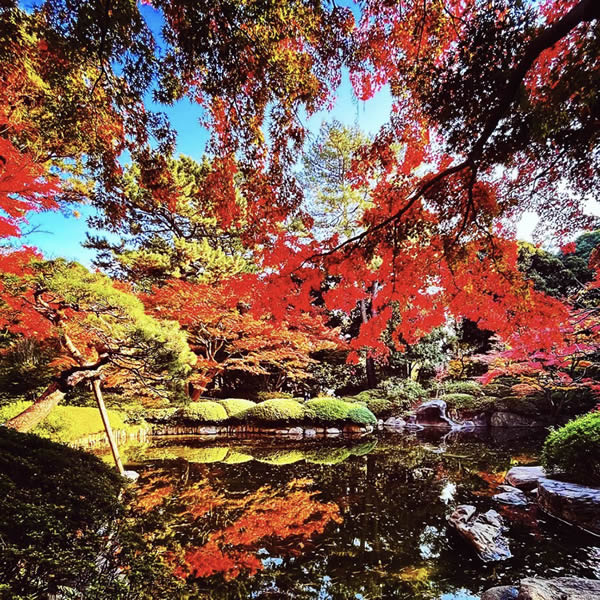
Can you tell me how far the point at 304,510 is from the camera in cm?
434

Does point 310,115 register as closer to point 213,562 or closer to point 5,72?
point 5,72

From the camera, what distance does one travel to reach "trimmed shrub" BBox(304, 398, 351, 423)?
36.6 feet

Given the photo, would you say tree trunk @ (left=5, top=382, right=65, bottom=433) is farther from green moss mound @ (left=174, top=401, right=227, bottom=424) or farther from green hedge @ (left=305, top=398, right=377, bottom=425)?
green hedge @ (left=305, top=398, right=377, bottom=425)

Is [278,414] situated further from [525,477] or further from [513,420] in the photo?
[513,420]

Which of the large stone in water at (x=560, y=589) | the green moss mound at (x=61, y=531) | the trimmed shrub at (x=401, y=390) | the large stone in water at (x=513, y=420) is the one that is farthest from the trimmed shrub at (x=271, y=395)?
the large stone in water at (x=560, y=589)

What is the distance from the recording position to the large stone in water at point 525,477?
4930mm

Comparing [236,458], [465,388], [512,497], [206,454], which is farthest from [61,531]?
[465,388]

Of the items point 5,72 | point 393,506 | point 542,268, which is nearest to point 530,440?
point 393,506

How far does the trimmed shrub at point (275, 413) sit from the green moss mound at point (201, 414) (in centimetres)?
73

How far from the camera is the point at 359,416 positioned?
11.4m

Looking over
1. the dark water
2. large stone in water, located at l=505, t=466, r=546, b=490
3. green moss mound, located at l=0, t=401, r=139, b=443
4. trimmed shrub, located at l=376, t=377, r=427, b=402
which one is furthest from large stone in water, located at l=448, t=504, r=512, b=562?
trimmed shrub, located at l=376, t=377, r=427, b=402

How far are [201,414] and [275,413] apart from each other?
266cm

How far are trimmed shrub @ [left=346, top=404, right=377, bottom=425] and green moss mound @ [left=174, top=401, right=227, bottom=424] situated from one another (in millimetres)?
4611

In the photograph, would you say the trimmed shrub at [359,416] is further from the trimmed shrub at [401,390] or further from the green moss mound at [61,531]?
the green moss mound at [61,531]
